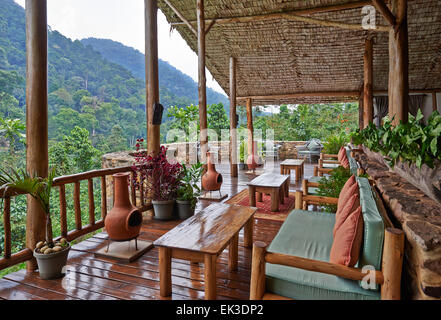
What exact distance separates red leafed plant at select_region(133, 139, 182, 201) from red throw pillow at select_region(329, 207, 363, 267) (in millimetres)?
2666

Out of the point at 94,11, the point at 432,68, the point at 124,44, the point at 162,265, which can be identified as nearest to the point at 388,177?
the point at 162,265

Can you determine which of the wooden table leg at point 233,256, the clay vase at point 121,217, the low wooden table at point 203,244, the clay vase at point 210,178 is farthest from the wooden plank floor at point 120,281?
the clay vase at point 210,178

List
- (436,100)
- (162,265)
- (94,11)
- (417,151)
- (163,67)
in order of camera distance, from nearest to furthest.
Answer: (417,151) < (162,265) < (436,100) < (163,67) < (94,11)

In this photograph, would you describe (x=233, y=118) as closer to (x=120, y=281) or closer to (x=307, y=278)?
(x=120, y=281)

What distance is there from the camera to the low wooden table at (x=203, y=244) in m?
1.84

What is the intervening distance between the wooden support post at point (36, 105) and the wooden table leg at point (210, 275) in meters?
1.59

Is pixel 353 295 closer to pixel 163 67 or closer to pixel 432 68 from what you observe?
pixel 432 68

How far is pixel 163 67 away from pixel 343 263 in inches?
1540

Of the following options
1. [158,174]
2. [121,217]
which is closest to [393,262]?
[121,217]

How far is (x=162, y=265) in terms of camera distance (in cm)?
199

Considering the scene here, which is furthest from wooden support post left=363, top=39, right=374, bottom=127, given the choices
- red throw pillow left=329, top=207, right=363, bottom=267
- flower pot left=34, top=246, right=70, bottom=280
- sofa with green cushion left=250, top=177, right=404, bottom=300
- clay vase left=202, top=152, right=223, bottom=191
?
flower pot left=34, top=246, right=70, bottom=280

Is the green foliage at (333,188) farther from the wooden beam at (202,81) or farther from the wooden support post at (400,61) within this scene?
the wooden beam at (202,81)

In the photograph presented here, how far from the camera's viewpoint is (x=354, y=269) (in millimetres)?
1351

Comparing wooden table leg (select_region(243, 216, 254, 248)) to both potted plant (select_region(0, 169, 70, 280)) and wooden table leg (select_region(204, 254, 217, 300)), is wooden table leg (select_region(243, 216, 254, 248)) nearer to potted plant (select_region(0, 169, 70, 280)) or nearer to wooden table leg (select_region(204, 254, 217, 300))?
wooden table leg (select_region(204, 254, 217, 300))
